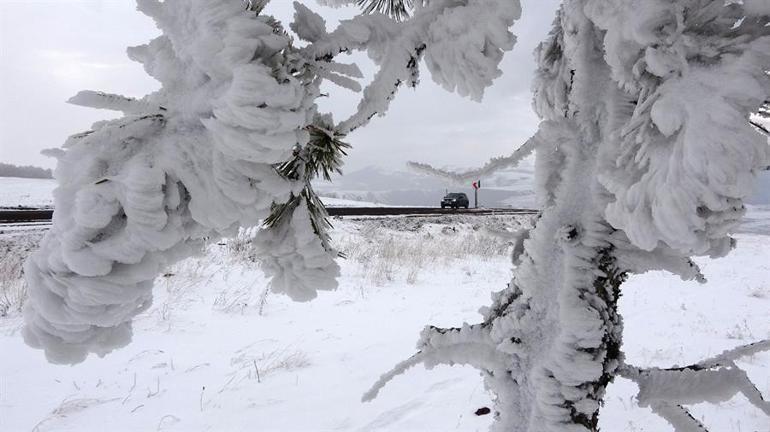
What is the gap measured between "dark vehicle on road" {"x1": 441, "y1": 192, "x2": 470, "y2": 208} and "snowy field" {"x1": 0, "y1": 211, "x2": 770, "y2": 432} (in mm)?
22636

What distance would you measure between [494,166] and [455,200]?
28.4m

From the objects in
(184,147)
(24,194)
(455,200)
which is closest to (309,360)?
(184,147)

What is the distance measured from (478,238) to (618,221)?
31.0ft

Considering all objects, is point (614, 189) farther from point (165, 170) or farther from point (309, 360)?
point (309, 360)

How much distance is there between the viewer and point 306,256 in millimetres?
849

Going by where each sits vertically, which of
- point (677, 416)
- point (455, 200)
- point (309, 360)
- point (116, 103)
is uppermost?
point (455, 200)

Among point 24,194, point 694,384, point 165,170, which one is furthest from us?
point 24,194

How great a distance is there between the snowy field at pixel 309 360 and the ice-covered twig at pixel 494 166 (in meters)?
0.17

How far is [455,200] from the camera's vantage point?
28.9 metres

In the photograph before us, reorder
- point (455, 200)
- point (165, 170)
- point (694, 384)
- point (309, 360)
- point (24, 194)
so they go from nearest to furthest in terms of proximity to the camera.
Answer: point (165, 170), point (694, 384), point (309, 360), point (24, 194), point (455, 200)

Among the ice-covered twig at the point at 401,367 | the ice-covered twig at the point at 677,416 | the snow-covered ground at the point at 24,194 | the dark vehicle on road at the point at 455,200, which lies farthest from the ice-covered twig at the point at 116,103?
the dark vehicle on road at the point at 455,200

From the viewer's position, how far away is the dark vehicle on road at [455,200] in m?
28.6

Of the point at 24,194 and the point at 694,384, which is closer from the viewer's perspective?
the point at 694,384

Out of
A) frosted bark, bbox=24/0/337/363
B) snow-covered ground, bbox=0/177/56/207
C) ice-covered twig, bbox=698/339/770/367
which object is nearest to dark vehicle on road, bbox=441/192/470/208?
snow-covered ground, bbox=0/177/56/207
